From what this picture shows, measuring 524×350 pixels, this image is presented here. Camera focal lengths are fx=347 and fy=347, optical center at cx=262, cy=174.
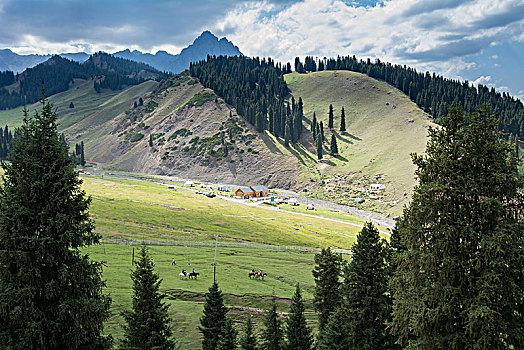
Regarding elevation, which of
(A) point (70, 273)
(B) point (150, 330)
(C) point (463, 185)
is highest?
(C) point (463, 185)

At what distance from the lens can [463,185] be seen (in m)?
14.1

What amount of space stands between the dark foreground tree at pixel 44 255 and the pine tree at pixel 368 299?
603 inches

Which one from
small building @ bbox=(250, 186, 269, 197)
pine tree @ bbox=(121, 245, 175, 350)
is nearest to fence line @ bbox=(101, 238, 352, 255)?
pine tree @ bbox=(121, 245, 175, 350)

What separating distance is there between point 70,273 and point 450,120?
1808 centimetres

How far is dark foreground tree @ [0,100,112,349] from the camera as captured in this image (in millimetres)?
14555

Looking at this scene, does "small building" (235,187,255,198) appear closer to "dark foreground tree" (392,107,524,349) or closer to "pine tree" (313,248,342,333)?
"pine tree" (313,248,342,333)

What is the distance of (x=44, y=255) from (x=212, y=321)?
2057 centimetres

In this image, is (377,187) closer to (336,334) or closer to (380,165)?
(380,165)

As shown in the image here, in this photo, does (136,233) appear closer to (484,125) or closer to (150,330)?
(150,330)

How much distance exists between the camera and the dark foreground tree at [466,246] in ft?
42.3

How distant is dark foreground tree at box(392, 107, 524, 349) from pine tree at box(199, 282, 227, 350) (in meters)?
21.3

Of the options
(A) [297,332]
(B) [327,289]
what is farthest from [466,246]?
(B) [327,289]

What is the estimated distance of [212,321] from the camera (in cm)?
3241

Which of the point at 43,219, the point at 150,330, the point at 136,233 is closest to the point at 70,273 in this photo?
the point at 43,219
